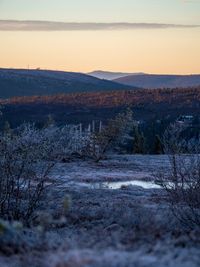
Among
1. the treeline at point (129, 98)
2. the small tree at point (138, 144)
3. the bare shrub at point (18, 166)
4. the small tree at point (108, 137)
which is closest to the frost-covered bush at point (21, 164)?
the bare shrub at point (18, 166)

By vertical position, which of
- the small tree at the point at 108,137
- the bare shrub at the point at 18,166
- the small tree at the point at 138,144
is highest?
the bare shrub at the point at 18,166

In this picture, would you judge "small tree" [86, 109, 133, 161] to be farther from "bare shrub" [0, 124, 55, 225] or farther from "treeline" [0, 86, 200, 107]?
"treeline" [0, 86, 200, 107]

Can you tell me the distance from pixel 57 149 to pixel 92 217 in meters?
2.72

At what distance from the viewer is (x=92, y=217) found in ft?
58.2

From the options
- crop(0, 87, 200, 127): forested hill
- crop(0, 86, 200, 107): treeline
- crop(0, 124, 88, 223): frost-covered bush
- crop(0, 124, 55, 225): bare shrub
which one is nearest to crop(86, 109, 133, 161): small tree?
crop(0, 124, 88, 223): frost-covered bush

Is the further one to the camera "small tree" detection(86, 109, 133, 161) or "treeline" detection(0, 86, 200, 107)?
"treeline" detection(0, 86, 200, 107)

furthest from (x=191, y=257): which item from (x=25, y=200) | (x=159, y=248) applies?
(x=25, y=200)

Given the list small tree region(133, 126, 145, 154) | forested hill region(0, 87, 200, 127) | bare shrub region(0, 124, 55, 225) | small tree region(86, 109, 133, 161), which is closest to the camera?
bare shrub region(0, 124, 55, 225)

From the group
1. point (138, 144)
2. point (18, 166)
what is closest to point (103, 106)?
point (138, 144)

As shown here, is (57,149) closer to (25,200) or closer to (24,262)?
(25,200)

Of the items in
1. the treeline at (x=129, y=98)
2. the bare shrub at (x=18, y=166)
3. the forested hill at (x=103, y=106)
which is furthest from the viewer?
the treeline at (x=129, y=98)

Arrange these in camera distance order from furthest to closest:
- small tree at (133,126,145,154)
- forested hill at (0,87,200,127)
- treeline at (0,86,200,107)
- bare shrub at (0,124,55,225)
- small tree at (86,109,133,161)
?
1. treeline at (0,86,200,107)
2. forested hill at (0,87,200,127)
3. small tree at (133,126,145,154)
4. small tree at (86,109,133,161)
5. bare shrub at (0,124,55,225)

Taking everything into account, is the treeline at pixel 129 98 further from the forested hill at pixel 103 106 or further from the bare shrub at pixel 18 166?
the bare shrub at pixel 18 166

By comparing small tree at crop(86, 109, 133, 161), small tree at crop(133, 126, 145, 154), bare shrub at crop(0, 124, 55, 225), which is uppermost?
bare shrub at crop(0, 124, 55, 225)
